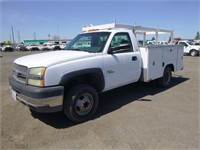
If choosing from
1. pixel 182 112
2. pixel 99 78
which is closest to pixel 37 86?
pixel 99 78

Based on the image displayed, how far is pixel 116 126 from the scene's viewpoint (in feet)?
12.3

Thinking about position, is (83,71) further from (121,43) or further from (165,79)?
(165,79)

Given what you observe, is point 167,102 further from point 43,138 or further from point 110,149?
point 43,138

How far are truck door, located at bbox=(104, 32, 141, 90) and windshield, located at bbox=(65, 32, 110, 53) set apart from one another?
24 cm

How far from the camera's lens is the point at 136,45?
524 cm

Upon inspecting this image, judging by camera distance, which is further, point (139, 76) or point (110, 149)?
point (139, 76)

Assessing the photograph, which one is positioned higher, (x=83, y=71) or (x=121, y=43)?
(x=121, y=43)

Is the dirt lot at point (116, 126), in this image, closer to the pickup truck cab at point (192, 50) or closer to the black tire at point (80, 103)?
the black tire at point (80, 103)

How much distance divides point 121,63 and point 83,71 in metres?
1.24

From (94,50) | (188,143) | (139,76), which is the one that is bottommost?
(188,143)

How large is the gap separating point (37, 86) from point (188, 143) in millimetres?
2842

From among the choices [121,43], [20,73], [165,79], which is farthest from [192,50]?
[20,73]

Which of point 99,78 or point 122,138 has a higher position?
point 99,78

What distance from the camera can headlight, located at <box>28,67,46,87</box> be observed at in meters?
3.35
